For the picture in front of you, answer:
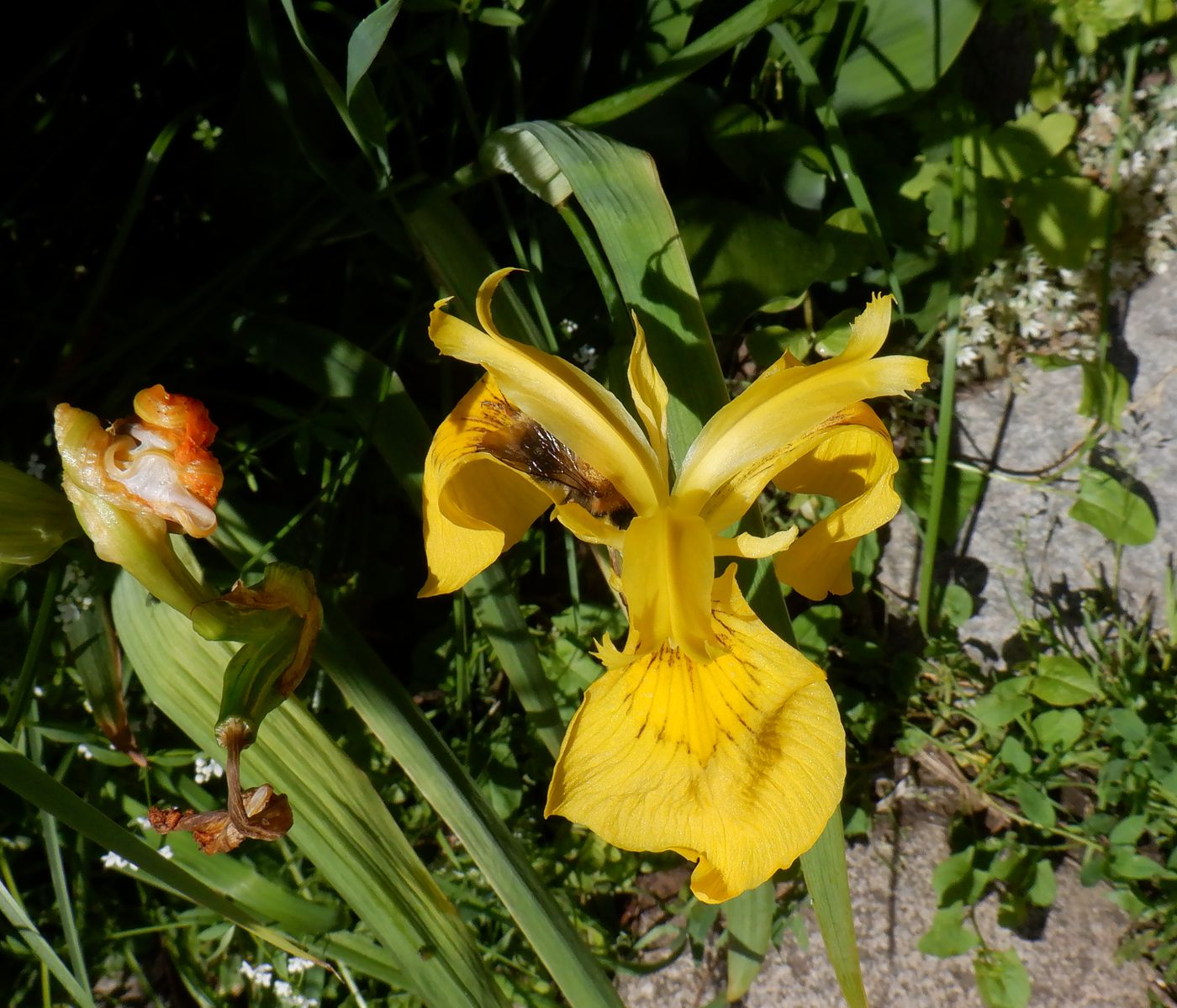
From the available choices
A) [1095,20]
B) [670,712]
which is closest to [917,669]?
[670,712]

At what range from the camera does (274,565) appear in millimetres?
1020

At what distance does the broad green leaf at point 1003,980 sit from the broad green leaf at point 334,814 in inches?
40.8

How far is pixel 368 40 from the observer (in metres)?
0.97

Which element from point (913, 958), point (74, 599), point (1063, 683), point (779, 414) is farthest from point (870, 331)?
point (913, 958)

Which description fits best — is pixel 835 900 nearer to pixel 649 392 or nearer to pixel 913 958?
pixel 649 392

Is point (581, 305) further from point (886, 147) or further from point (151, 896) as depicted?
point (151, 896)

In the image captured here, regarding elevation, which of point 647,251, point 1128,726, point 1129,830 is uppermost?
point 647,251

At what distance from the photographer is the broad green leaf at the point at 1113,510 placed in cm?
169

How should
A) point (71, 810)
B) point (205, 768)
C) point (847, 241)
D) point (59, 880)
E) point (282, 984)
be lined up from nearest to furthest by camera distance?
point (71, 810) < point (59, 880) < point (847, 241) < point (205, 768) < point (282, 984)

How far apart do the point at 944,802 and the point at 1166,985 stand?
1.66 ft

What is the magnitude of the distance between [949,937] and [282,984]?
1278 mm

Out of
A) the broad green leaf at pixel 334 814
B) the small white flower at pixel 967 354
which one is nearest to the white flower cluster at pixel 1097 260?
the small white flower at pixel 967 354

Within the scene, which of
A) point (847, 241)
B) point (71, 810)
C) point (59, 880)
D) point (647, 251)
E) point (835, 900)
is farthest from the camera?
point (847, 241)

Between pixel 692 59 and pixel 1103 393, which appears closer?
pixel 692 59
